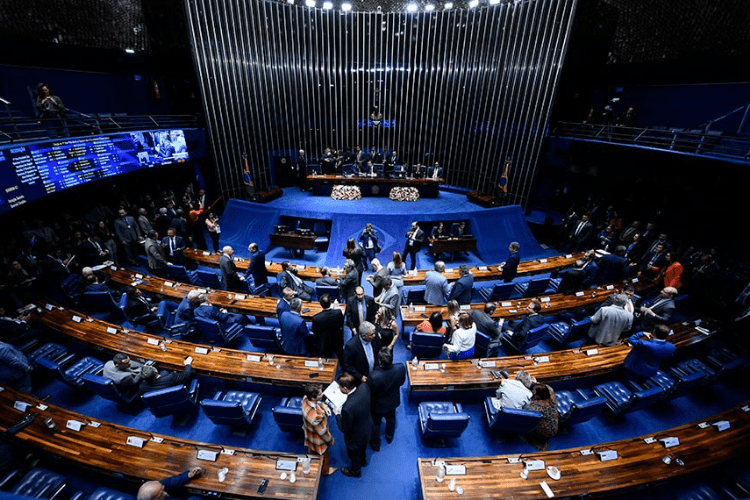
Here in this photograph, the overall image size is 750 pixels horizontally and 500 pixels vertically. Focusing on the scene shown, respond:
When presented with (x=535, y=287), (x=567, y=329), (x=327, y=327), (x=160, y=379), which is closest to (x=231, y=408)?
(x=160, y=379)

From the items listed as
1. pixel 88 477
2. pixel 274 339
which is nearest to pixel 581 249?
pixel 274 339

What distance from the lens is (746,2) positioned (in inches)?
352

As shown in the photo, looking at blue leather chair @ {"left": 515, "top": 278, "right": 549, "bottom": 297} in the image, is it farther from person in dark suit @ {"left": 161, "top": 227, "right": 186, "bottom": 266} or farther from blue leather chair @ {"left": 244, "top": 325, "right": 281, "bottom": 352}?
person in dark suit @ {"left": 161, "top": 227, "right": 186, "bottom": 266}

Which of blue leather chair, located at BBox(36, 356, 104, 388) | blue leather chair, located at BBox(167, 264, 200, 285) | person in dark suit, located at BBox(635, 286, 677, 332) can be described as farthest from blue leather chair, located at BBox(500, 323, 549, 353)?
blue leather chair, located at BBox(167, 264, 200, 285)

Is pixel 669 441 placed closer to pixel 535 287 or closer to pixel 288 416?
pixel 535 287

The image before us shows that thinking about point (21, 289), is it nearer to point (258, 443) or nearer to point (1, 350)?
point (1, 350)

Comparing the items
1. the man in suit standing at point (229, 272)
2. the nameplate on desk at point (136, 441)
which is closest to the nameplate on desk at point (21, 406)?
the nameplate on desk at point (136, 441)

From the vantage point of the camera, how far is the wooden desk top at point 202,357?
15.3ft

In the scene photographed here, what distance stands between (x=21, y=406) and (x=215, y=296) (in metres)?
3.00

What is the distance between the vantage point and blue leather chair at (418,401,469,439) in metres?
3.85

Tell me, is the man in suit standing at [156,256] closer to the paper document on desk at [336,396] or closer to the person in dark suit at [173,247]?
the person in dark suit at [173,247]

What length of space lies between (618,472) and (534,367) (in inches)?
63.0

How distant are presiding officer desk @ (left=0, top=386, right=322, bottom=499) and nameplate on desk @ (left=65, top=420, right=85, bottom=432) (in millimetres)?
26

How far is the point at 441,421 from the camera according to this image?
12.6 feet
